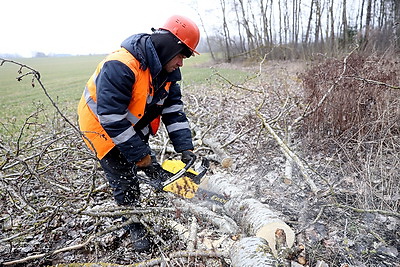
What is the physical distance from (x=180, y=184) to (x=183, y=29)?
4.50 feet

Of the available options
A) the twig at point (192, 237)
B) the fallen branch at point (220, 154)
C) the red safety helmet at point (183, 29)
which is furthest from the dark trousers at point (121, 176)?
the fallen branch at point (220, 154)

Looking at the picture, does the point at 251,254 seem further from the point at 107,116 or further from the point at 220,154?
the point at 220,154

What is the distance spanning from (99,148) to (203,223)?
119 cm

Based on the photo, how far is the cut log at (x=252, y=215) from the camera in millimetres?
2135

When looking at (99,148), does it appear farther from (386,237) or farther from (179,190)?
(386,237)

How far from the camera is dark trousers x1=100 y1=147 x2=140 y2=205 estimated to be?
A: 7.82 feet

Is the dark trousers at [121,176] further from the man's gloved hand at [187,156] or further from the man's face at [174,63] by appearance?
the man's face at [174,63]

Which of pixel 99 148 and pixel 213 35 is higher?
pixel 213 35

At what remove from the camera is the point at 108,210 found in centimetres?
245

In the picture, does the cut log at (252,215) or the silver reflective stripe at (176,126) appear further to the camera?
the silver reflective stripe at (176,126)

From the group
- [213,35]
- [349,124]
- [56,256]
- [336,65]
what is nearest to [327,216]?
[349,124]

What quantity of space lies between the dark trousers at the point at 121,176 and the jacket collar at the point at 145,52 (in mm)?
786

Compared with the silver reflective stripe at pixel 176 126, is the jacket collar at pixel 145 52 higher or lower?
higher

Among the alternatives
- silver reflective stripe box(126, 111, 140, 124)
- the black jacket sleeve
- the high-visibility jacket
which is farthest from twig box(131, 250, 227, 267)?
silver reflective stripe box(126, 111, 140, 124)
